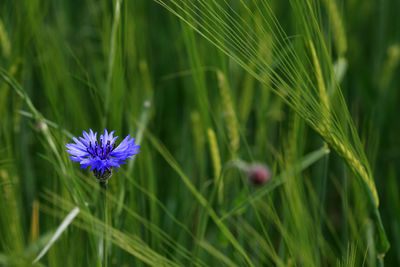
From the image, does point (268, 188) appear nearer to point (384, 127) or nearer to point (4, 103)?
point (4, 103)

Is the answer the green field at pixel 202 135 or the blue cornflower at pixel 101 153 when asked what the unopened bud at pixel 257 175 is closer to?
the green field at pixel 202 135

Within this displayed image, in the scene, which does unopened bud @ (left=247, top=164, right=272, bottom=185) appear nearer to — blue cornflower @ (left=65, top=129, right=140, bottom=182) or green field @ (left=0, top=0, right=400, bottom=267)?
green field @ (left=0, top=0, right=400, bottom=267)

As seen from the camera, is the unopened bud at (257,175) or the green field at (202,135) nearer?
the green field at (202,135)

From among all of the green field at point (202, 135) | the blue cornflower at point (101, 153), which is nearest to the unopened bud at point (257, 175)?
the green field at point (202, 135)

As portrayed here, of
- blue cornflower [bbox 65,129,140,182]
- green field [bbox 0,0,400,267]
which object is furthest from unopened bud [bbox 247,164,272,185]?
blue cornflower [bbox 65,129,140,182]

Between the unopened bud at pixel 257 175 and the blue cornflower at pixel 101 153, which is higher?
the blue cornflower at pixel 101 153

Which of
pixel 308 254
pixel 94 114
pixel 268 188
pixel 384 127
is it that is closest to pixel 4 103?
pixel 94 114

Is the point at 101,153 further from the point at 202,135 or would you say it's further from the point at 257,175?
the point at 202,135
